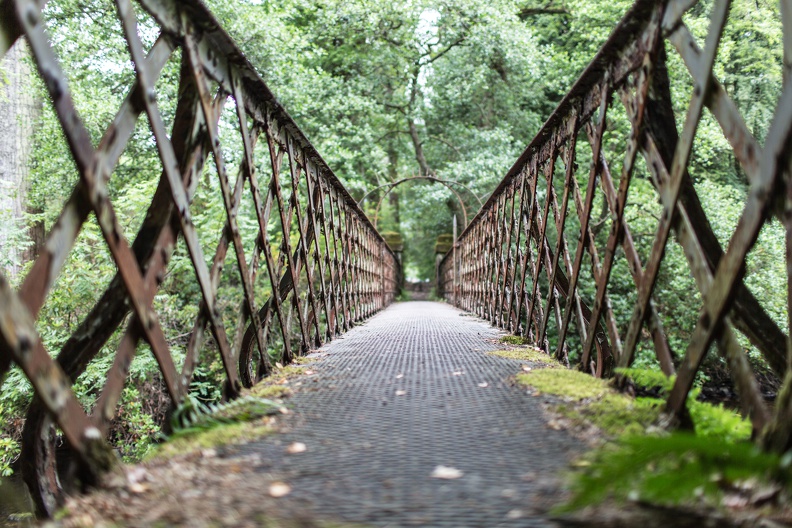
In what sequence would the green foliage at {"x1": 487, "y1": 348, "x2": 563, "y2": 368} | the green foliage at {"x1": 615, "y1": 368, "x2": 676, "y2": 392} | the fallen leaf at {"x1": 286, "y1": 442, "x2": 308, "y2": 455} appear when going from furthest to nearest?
1. the green foliage at {"x1": 487, "y1": 348, "x2": 563, "y2": 368}
2. the green foliage at {"x1": 615, "y1": 368, "x2": 676, "y2": 392}
3. the fallen leaf at {"x1": 286, "y1": 442, "x2": 308, "y2": 455}

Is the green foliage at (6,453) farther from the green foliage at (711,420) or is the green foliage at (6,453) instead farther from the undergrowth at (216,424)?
the green foliage at (711,420)

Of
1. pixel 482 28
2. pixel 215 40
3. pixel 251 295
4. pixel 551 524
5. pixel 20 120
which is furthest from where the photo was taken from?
pixel 482 28

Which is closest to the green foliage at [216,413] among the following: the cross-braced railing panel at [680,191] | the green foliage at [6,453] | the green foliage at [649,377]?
the green foliage at [649,377]

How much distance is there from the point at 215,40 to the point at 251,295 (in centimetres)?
115

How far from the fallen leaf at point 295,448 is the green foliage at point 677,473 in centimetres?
83

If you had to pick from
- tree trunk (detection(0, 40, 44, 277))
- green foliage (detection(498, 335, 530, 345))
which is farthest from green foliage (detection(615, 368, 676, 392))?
tree trunk (detection(0, 40, 44, 277))

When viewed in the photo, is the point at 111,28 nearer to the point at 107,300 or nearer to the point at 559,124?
the point at 559,124

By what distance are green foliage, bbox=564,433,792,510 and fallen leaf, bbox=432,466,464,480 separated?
332 millimetres

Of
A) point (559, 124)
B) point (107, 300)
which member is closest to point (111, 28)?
point (559, 124)

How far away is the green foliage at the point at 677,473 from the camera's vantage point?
47.6 inches

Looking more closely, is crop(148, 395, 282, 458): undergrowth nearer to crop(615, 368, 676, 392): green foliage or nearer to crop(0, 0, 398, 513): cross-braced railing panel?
crop(0, 0, 398, 513): cross-braced railing panel

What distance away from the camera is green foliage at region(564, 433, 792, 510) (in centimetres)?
121

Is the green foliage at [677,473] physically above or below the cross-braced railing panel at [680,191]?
below

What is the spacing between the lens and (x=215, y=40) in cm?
233
